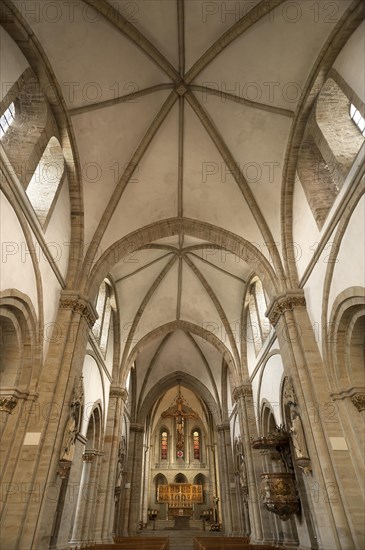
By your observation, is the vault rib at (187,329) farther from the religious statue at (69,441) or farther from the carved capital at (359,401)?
the carved capital at (359,401)

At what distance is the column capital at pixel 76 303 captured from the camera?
9.66 meters

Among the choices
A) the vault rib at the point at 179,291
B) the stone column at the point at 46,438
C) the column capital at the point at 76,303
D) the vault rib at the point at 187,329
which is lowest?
the stone column at the point at 46,438

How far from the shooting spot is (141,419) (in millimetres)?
22125

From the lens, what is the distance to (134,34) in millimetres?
8859

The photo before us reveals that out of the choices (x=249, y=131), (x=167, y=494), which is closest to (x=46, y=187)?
(x=249, y=131)

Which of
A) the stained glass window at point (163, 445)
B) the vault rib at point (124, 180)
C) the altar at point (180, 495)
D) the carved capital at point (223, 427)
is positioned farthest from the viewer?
the stained glass window at point (163, 445)

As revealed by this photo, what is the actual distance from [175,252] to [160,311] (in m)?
3.73

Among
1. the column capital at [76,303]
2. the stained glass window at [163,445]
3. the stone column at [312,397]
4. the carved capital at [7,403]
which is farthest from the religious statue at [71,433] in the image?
the stained glass window at [163,445]

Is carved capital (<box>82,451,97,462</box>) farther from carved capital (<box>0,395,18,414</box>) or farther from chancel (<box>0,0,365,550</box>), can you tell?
carved capital (<box>0,395,18,414</box>)

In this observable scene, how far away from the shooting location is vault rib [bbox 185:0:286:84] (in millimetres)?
8273

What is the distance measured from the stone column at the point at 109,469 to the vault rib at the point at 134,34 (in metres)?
12.1

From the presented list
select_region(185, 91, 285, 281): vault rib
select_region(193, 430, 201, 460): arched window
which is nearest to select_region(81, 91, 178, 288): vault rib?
select_region(185, 91, 285, 281): vault rib

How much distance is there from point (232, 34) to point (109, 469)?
48.4ft

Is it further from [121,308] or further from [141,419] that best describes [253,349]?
[141,419]
